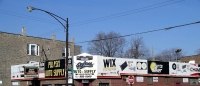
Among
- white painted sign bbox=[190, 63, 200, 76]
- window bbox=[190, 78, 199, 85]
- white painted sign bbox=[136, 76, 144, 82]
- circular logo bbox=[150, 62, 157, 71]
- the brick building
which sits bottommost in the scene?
window bbox=[190, 78, 199, 85]

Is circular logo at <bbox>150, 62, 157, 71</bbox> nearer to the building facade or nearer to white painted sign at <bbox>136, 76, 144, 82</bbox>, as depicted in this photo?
the building facade

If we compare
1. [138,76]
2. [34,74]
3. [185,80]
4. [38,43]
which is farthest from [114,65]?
[38,43]

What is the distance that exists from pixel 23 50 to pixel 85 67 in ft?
63.1

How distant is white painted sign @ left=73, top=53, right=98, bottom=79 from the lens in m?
28.8

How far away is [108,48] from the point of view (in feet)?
233

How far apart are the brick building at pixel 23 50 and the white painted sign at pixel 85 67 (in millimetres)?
16348

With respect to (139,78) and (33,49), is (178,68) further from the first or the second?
(33,49)

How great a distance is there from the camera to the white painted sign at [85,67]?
28766 mm

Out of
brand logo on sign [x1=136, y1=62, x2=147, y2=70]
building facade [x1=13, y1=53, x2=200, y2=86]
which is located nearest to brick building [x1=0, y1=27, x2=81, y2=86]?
building facade [x1=13, y1=53, x2=200, y2=86]

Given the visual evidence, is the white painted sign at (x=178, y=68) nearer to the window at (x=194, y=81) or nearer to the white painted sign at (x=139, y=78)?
the window at (x=194, y=81)

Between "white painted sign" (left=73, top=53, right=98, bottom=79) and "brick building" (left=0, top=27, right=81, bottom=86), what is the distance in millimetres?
16348

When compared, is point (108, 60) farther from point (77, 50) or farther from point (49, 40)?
point (77, 50)

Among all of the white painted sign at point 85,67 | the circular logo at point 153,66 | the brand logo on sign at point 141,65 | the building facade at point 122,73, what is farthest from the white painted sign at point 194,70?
the white painted sign at point 85,67

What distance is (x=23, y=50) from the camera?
148 feet
